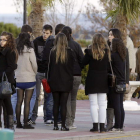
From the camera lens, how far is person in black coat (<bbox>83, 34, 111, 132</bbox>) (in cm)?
970

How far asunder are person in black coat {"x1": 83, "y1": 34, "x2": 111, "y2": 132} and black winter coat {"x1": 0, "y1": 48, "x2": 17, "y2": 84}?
1.46 meters

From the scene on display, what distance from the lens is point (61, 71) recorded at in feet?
32.2

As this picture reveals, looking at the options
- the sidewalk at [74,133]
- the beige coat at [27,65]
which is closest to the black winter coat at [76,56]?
the beige coat at [27,65]

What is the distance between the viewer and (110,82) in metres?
9.85

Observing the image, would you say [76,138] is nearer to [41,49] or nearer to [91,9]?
[41,49]

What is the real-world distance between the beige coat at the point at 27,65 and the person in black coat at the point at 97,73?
44.8 inches

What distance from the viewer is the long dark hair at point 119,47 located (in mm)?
9930

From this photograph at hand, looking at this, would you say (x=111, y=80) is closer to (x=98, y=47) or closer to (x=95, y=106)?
(x=95, y=106)

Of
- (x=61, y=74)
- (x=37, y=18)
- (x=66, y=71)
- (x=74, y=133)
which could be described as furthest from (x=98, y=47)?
(x=37, y=18)

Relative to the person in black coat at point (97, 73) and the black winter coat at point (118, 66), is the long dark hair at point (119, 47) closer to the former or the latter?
the black winter coat at point (118, 66)

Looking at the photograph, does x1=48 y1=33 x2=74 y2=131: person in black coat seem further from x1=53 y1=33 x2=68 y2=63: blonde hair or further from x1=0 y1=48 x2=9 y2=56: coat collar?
x1=0 y1=48 x2=9 y2=56: coat collar

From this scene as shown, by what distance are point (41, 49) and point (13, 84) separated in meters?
1.88

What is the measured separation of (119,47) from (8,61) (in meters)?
2.26

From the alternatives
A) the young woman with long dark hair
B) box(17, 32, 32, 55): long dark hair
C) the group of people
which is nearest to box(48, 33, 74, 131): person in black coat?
the group of people
